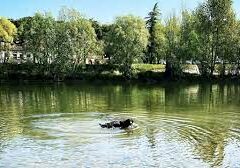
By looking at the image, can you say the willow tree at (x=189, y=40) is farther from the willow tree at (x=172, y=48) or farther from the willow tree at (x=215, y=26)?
the willow tree at (x=215, y=26)

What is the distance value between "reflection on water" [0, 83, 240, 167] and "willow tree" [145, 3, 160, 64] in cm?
7721

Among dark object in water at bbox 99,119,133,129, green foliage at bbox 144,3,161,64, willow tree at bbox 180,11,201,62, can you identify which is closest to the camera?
dark object in water at bbox 99,119,133,129

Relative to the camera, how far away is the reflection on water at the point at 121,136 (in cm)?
2683

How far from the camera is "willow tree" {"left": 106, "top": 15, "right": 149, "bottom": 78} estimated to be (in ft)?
360

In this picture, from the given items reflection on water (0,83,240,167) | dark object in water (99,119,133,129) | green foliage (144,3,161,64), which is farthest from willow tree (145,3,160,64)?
dark object in water (99,119,133,129)

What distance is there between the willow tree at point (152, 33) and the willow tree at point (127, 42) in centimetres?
1817

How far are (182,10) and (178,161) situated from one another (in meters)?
103

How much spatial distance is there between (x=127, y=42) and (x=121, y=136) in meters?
77.4

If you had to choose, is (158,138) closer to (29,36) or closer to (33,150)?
(33,150)

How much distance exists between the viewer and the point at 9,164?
26.0 m

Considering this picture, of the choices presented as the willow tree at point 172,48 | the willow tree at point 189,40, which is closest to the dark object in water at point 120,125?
the willow tree at point 172,48

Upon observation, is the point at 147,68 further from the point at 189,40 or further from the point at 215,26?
the point at 215,26

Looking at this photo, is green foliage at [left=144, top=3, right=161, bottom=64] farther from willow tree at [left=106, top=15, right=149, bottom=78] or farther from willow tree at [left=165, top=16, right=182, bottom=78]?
willow tree at [left=106, top=15, right=149, bottom=78]

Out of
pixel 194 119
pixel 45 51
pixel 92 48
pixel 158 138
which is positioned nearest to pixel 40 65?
pixel 45 51
